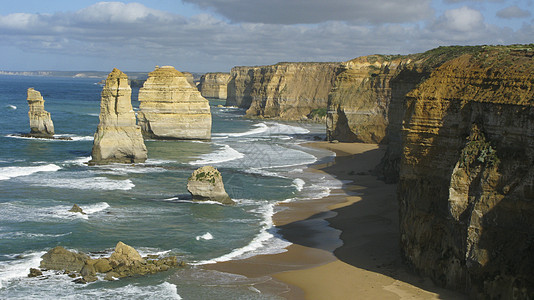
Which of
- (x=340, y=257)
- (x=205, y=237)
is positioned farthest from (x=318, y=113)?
(x=340, y=257)

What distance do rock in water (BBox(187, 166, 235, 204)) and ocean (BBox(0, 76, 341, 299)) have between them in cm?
56

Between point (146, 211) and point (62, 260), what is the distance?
9.01 metres

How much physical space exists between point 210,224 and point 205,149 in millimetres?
29508

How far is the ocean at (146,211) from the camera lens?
18.8 m

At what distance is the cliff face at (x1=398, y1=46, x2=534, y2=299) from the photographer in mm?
14859

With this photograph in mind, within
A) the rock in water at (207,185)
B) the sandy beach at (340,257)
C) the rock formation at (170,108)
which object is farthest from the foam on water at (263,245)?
the rock formation at (170,108)

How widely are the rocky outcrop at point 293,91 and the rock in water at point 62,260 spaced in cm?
8581

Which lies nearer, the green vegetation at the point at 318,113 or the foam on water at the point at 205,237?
the foam on water at the point at 205,237

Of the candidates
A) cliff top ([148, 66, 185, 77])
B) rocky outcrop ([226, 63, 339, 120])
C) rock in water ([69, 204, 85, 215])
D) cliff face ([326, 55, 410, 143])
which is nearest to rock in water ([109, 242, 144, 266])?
rock in water ([69, 204, 85, 215])

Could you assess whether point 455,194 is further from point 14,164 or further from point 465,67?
point 14,164

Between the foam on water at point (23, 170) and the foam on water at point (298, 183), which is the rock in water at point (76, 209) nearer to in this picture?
the foam on water at point (23, 170)

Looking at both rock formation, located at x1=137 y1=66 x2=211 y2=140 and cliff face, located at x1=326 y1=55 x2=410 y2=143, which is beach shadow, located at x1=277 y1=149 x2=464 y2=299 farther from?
rock formation, located at x1=137 y1=66 x2=211 y2=140

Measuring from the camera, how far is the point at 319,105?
4306 inches

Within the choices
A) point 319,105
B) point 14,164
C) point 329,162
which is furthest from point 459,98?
point 319,105
